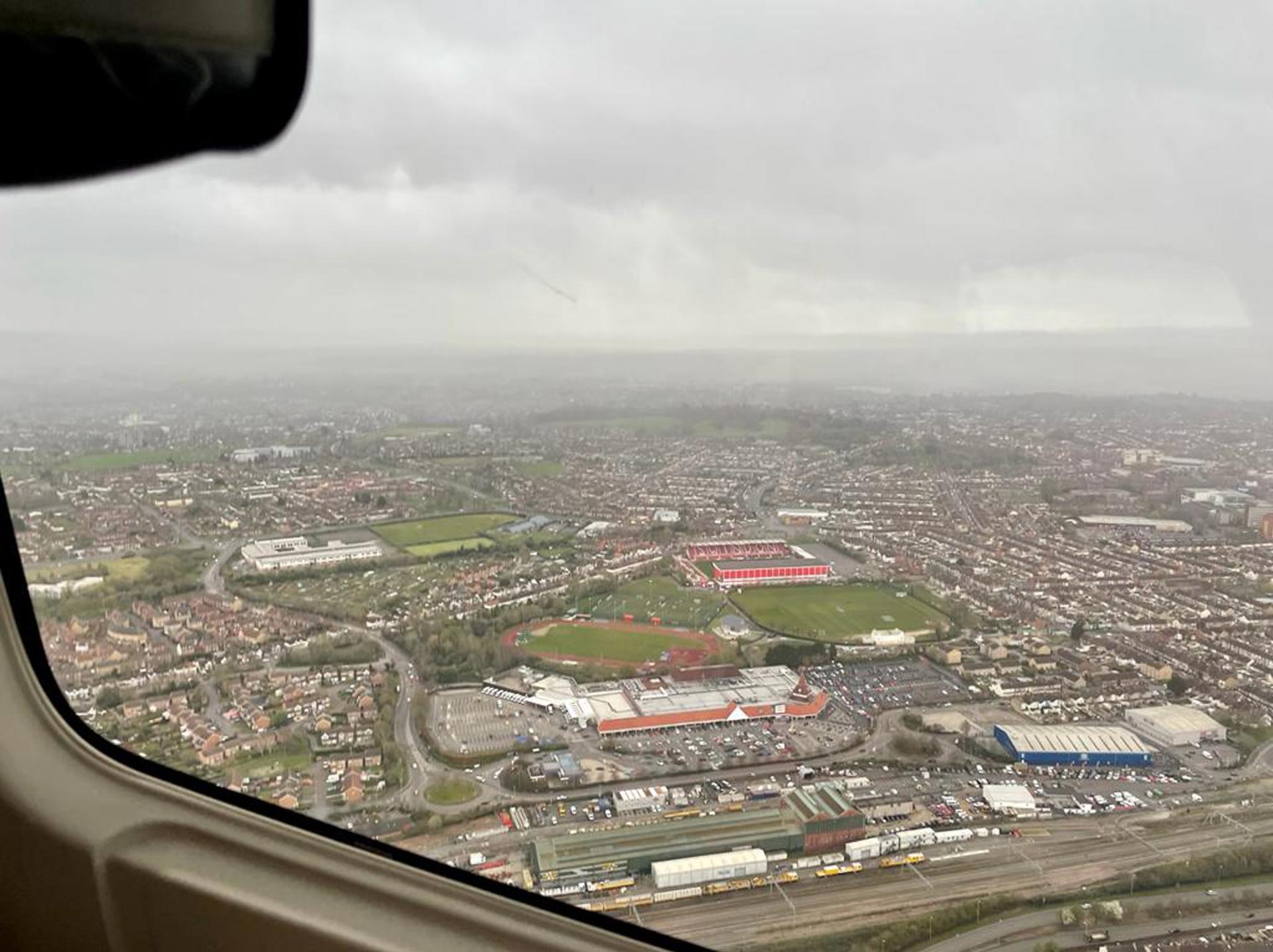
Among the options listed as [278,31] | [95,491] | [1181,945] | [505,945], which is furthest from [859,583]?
[95,491]

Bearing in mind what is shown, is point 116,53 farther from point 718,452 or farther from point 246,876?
point 246,876

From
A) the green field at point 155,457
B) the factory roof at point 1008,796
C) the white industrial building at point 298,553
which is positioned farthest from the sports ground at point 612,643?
the green field at point 155,457

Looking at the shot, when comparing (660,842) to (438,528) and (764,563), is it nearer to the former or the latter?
(764,563)

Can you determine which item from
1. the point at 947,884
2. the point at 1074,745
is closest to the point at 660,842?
the point at 947,884

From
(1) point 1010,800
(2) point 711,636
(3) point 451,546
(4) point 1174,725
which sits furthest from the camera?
(3) point 451,546

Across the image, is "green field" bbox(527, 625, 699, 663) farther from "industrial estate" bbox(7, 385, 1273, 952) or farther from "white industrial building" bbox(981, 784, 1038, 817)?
"white industrial building" bbox(981, 784, 1038, 817)

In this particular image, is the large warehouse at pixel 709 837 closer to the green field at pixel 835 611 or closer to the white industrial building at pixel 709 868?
the white industrial building at pixel 709 868

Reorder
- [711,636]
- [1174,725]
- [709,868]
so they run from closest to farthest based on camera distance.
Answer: [1174,725], [709,868], [711,636]
